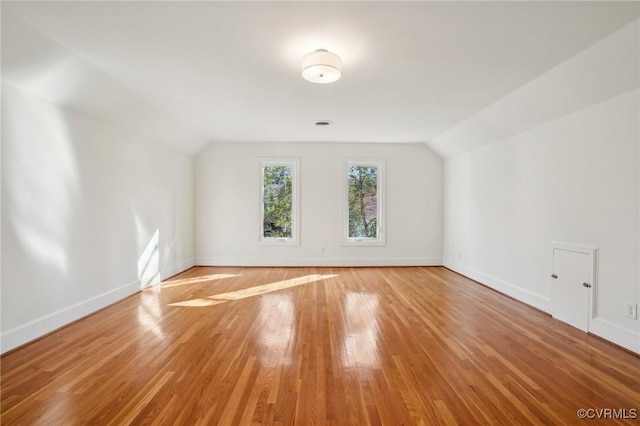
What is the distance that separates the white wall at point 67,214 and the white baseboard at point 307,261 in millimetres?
1587

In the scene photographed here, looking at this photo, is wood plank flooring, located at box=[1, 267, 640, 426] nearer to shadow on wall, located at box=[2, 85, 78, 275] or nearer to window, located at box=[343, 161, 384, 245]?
shadow on wall, located at box=[2, 85, 78, 275]

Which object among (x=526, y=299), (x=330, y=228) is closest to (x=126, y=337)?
(x=330, y=228)

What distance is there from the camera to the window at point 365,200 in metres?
6.75

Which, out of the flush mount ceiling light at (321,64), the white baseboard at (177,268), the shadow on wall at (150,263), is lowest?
the white baseboard at (177,268)

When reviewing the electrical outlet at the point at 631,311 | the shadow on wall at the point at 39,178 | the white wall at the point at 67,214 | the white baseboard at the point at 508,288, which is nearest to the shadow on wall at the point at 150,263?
the white wall at the point at 67,214

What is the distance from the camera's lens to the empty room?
208cm

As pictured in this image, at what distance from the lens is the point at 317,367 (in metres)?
2.36

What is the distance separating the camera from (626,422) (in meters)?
1.78

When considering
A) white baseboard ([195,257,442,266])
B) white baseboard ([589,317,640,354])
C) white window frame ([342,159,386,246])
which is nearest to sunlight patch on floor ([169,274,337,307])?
white baseboard ([195,257,442,266])

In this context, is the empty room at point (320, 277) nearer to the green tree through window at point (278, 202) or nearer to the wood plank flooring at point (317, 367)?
the wood plank flooring at point (317, 367)

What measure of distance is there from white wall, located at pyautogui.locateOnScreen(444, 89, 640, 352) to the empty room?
0.08ft

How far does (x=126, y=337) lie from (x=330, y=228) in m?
4.35

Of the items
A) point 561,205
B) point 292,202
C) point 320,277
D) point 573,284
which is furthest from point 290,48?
point 292,202

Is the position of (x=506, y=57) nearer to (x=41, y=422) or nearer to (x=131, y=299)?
(x=41, y=422)
